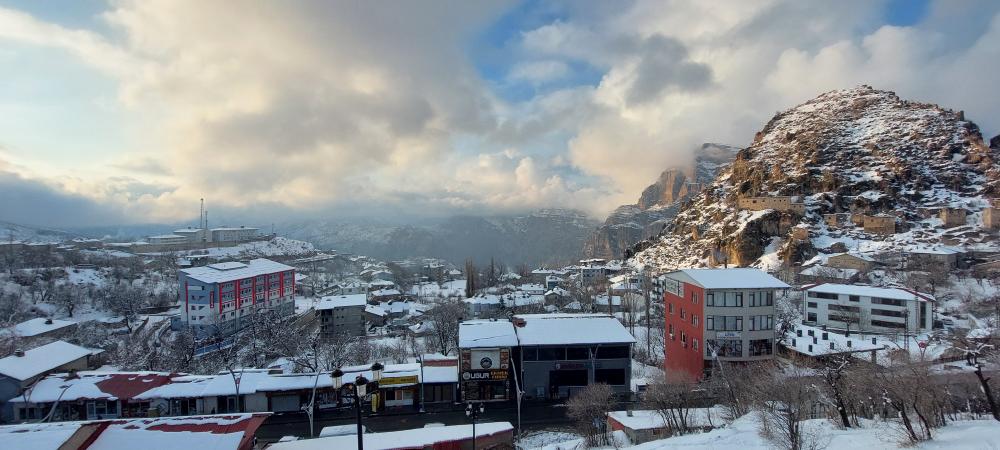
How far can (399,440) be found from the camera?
19.6m

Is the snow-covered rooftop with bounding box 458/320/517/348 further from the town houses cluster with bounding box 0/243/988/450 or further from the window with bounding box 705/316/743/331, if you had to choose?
the window with bounding box 705/316/743/331

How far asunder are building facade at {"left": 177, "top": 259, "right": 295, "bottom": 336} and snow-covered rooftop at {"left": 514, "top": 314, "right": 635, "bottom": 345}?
1682 inches

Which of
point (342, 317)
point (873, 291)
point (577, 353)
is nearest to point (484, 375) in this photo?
point (577, 353)

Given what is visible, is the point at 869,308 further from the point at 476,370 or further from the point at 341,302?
the point at 341,302

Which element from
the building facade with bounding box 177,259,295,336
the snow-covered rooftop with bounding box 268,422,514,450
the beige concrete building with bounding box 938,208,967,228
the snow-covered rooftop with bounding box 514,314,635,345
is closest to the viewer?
the snow-covered rooftop with bounding box 268,422,514,450

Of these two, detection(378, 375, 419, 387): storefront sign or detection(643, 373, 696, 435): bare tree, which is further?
detection(378, 375, 419, 387): storefront sign

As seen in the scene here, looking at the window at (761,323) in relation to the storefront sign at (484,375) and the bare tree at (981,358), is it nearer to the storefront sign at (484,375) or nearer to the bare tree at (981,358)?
the bare tree at (981,358)

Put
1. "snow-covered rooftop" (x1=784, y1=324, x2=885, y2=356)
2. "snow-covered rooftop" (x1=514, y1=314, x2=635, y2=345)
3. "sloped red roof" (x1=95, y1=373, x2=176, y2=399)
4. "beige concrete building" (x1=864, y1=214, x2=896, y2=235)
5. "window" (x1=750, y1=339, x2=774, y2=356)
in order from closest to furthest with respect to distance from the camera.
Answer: "sloped red roof" (x1=95, y1=373, x2=176, y2=399) → "snow-covered rooftop" (x1=514, y1=314, x2=635, y2=345) → "window" (x1=750, y1=339, x2=774, y2=356) → "snow-covered rooftop" (x1=784, y1=324, x2=885, y2=356) → "beige concrete building" (x1=864, y1=214, x2=896, y2=235)

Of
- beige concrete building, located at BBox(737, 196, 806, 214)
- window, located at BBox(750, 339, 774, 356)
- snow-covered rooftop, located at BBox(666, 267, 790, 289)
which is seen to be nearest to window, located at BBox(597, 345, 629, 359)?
snow-covered rooftop, located at BBox(666, 267, 790, 289)

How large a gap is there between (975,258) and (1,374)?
106700mm

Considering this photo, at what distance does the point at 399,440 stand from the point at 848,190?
109 meters

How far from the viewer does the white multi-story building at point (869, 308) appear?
44.9 m

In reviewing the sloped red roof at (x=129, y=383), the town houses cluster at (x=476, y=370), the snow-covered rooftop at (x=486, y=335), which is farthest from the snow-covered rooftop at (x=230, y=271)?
the snow-covered rooftop at (x=486, y=335)

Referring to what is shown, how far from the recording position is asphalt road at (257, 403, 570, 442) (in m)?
26.1
